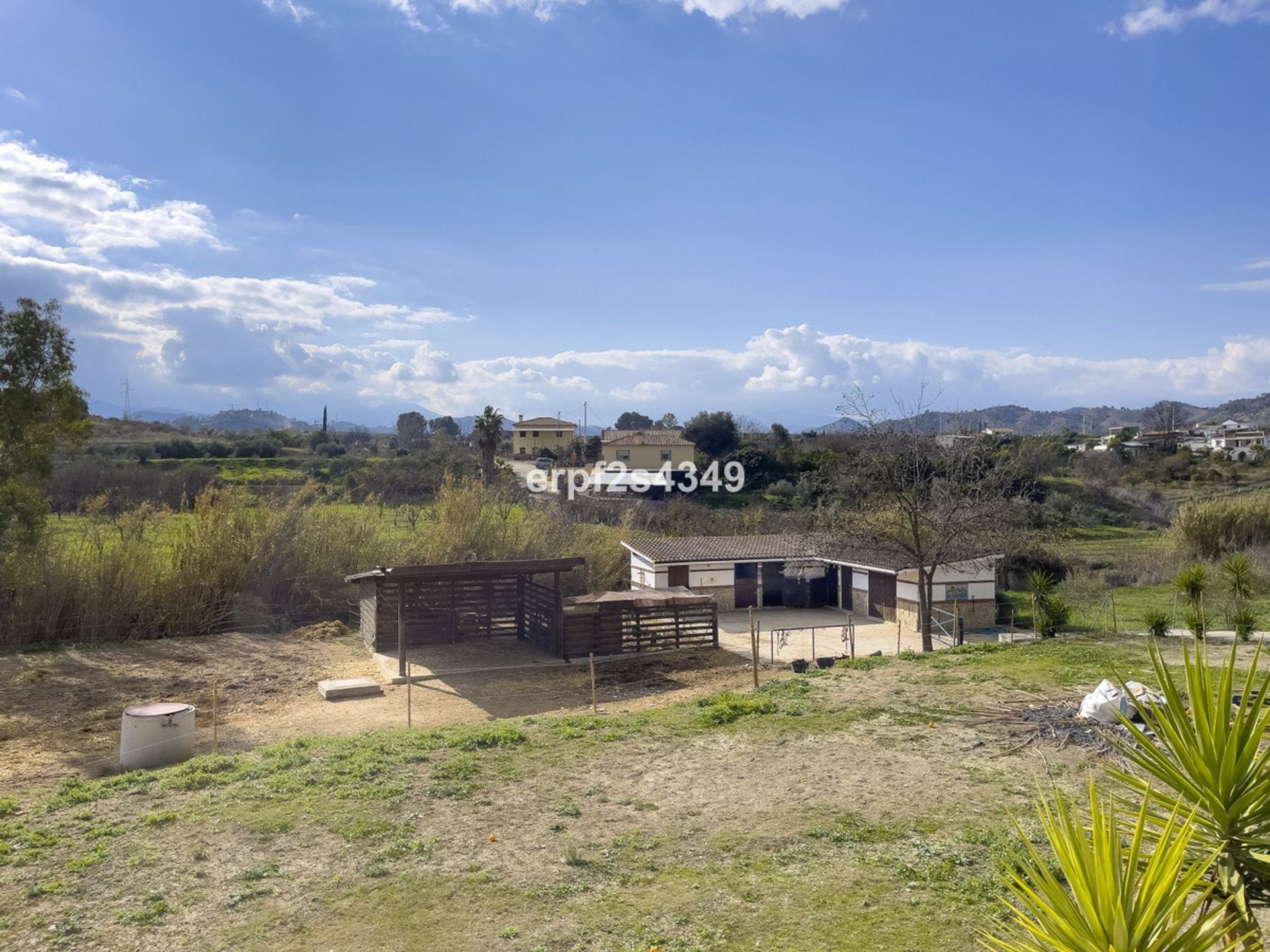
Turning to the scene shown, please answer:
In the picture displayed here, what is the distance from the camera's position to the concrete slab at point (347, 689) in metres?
16.3

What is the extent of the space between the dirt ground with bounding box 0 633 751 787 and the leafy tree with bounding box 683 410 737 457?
4103cm

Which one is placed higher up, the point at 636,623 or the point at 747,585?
the point at 636,623

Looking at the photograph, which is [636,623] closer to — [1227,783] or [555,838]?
[555,838]

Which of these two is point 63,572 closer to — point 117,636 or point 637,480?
point 117,636

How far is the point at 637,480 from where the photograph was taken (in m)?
49.0

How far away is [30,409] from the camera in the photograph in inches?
698

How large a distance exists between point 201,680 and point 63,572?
5.89m

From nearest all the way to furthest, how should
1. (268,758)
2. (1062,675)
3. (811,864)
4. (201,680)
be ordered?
(811,864)
(268,758)
(1062,675)
(201,680)

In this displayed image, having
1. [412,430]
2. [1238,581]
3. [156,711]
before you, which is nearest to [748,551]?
[1238,581]

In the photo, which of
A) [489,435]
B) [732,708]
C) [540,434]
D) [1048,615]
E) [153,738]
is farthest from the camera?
[540,434]

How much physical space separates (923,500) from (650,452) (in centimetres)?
3913

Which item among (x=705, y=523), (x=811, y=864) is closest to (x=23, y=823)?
(x=811, y=864)

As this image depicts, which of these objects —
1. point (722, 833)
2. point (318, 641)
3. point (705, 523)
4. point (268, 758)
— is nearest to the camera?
point (722, 833)

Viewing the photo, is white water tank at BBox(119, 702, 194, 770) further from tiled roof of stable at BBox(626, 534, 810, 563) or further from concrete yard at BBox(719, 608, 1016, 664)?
tiled roof of stable at BBox(626, 534, 810, 563)
